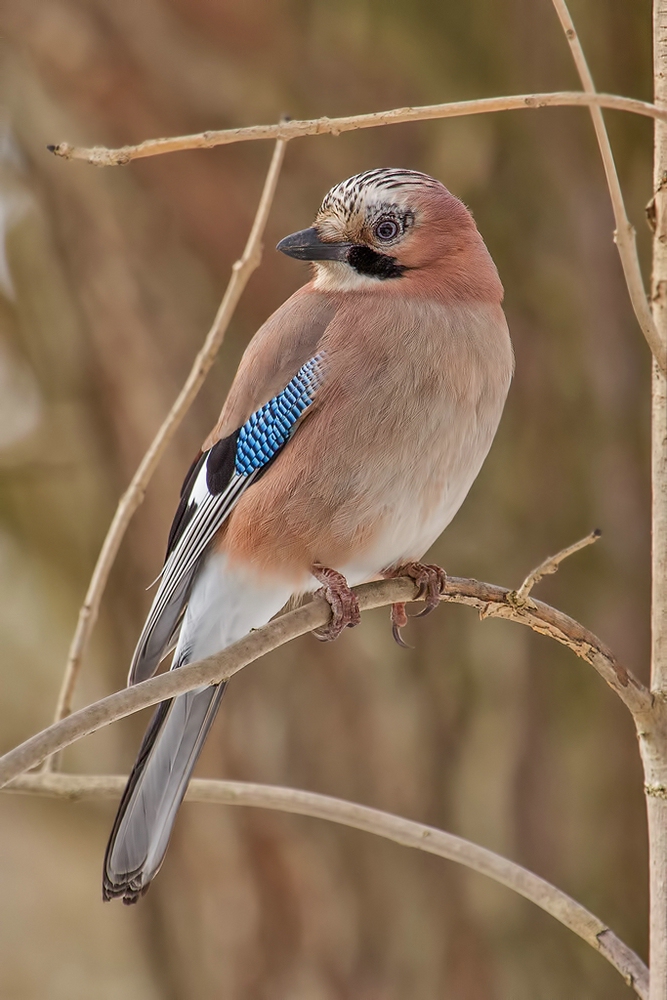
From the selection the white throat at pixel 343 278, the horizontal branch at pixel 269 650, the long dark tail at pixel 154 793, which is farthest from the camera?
the white throat at pixel 343 278

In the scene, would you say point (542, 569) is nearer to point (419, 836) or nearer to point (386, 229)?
point (419, 836)

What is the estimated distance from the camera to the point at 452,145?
7.02 ft

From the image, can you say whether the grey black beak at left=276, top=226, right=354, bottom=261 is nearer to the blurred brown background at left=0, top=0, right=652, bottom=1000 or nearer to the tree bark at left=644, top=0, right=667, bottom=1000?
the tree bark at left=644, top=0, right=667, bottom=1000

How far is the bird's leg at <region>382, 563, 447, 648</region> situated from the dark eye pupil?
1.47 ft

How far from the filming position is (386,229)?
4.67ft

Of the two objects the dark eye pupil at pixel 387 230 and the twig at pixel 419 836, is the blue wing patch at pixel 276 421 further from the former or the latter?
the twig at pixel 419 836

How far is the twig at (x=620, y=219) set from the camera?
887mm

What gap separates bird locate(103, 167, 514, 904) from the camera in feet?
4.43

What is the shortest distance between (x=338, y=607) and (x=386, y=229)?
0.52 m

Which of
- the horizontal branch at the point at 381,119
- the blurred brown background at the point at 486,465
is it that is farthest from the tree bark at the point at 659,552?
the blurred brown background at the point at 486,465

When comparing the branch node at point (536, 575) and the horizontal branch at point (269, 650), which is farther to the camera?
the branch node at point (536, 575)

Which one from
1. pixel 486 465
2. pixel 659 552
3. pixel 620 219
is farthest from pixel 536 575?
pixel 486 465

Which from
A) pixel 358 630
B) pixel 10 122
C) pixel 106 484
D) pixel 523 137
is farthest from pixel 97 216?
pixel 358 630

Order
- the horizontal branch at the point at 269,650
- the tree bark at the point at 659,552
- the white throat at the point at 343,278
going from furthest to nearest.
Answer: the white throat at the point at 343,278 → the tree bark at the point at 659,552 → the horizontal branch at the point at 269,650
